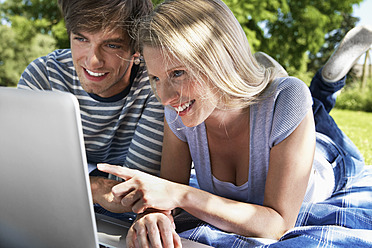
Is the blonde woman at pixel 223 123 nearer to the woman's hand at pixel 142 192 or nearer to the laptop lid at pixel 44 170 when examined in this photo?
the woman's hand at pixel 142 192

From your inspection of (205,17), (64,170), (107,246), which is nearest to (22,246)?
(107,246)

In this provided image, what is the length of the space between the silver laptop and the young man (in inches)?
22.2

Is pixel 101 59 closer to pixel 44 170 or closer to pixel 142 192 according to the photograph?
pixel 142 192

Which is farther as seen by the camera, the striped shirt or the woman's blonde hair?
the striped shirt

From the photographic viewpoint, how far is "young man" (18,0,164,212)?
150 cm

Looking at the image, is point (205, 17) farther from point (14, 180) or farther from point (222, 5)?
point (14, 180)

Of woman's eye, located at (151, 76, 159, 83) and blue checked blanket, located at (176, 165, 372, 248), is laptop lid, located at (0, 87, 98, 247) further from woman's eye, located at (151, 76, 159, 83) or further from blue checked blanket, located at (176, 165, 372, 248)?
woman's eye, located at (151, 76, 159, 83)

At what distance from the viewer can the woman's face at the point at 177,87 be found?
47.9 inches

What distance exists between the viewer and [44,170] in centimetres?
75

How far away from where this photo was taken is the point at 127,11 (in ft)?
5.02

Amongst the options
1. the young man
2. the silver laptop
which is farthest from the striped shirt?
the silver laptop

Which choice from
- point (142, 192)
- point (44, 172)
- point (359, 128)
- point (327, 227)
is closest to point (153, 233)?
point (142, 192)

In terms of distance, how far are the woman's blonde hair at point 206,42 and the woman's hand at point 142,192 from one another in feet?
1.17

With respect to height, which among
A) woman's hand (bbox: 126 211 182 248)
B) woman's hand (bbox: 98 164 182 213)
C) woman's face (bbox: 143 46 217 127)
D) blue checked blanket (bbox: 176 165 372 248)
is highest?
woman's face (bbox: 143 46 217 127)
